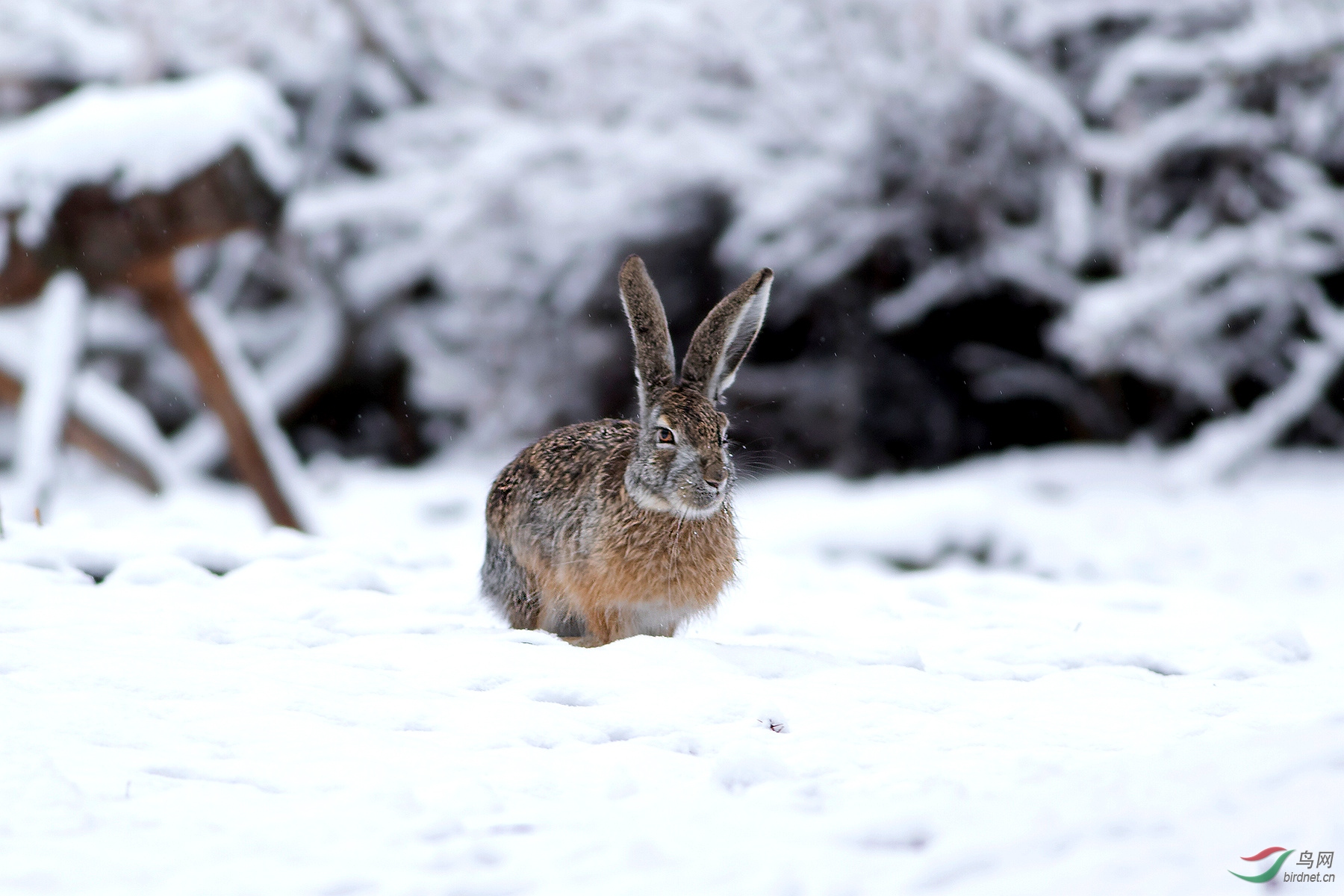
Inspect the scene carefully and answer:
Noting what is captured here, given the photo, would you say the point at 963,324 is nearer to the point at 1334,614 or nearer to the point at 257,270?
the point at 1334,614

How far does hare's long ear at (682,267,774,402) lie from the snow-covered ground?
0.88m

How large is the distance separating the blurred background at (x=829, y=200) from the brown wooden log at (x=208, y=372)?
127 inches

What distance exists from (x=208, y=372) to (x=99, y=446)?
6.42ft

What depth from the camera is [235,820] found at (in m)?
2.20

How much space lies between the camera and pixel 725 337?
3941 mm

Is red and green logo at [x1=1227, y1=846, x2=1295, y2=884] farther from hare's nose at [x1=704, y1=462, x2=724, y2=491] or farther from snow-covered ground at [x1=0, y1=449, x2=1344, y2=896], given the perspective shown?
hare's nose at [x1=704, y1=462, x2=724, y2=491]

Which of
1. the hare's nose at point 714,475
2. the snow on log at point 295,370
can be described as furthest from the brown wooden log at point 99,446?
the hare's nose at point 714,475

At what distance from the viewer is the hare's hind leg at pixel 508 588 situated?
13.4ft

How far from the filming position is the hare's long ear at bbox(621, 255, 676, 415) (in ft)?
13.0

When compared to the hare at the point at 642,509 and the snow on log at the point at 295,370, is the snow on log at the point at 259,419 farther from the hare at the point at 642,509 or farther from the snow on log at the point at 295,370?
the snow on log at the point at 295,370

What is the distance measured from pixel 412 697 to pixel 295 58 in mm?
11117

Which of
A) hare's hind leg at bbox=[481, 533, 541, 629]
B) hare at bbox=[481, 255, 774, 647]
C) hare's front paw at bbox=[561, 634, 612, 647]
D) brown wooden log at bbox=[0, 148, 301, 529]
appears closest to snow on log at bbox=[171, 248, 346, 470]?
brown wooden log at bbox=[0, 148, 301, 529]

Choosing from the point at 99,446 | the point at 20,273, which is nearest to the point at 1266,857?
the point at 20,273

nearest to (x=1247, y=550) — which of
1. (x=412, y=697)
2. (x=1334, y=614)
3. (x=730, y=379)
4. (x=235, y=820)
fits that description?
(x=1334, y=614)
